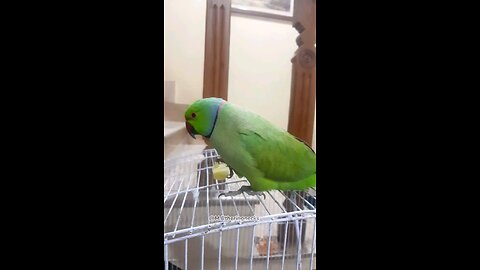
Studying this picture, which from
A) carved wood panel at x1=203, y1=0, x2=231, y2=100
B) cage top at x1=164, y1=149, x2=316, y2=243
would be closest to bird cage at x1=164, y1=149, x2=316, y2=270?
cage top at x1=164, y1=149, x2=316, y2=243

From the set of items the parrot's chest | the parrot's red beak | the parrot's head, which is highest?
the parrot's head

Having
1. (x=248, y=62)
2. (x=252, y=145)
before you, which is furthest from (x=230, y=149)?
(x=248, y=62)

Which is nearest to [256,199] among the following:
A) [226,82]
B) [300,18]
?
[226,82]

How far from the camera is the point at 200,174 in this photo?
1.63ft

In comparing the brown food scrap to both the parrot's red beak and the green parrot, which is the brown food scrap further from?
the parrot's red beak

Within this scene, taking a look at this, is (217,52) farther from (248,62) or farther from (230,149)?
(230,149)

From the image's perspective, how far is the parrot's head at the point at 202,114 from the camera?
467 millimetres

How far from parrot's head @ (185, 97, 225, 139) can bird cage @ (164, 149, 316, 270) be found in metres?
0.04

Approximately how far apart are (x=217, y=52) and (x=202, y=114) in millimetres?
104

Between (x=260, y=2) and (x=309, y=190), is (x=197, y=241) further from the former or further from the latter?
(x=260, y=2)

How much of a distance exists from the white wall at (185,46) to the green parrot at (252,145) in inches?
1.1

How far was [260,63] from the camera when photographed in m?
0.49

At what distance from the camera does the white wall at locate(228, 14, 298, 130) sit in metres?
0.48

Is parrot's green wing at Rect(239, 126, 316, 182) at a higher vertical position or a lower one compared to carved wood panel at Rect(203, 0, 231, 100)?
lower
